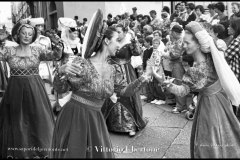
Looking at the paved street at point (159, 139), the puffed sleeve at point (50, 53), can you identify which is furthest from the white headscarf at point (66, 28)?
the puffed sleeve at point (50, 53)

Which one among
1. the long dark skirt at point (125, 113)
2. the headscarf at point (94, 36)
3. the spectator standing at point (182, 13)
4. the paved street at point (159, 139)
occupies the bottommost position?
the paved street at point (159, 139)

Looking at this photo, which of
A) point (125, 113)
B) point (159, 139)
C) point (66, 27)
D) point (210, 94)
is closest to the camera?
point (210, 94)

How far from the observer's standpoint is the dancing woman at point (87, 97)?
317 cm

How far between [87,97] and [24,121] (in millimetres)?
1676

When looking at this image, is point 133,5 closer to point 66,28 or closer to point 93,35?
point 66,28

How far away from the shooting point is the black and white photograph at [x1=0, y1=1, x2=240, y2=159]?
128 inches

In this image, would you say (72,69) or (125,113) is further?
(125,113)

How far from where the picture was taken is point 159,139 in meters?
5.56

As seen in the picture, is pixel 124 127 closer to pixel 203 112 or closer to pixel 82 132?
pixel 203 112

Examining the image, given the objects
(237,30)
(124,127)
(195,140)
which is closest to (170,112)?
(124,127)

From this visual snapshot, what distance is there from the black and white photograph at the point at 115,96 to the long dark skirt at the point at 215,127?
10 mm

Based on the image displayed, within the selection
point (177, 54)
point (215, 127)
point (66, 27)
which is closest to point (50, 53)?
point (215, 127)

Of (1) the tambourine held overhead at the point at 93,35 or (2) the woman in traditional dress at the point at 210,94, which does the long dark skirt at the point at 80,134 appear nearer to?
(1) the tambourine held overhead at the point at 93,35

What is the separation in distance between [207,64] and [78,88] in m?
1.41
